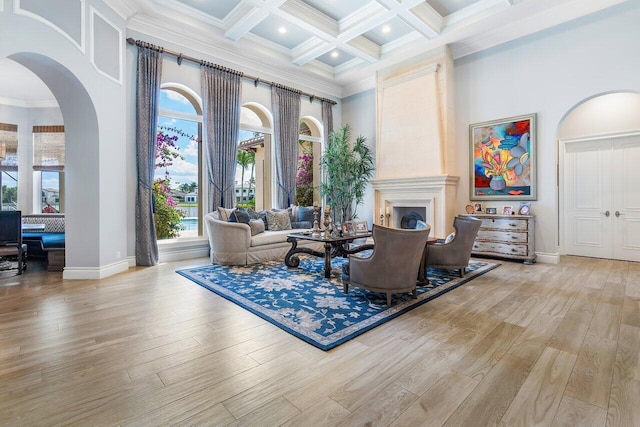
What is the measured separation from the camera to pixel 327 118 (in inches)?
340

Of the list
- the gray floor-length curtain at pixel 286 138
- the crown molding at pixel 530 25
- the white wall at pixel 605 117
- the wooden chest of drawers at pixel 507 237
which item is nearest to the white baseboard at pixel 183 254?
the gray floor-length curtain at pixel 286 138

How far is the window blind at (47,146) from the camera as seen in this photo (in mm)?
7094

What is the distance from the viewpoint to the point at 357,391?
189 cm

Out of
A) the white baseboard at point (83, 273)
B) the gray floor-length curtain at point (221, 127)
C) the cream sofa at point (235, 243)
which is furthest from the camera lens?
the gray floor-length curtain at point (221, 127)

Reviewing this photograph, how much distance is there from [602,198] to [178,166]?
8447mm

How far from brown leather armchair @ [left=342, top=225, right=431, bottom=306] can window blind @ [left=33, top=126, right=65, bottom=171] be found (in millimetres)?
7526

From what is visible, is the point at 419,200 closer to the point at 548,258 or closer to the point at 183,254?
the point at 548,258

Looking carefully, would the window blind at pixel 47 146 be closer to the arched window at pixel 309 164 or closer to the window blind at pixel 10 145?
the window blind at pixel 10 145

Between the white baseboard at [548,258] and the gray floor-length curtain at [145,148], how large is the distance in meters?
6.94

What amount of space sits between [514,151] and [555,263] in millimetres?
2188

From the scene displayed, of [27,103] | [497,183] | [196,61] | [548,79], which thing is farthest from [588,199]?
[27,103]

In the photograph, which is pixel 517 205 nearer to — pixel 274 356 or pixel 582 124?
pixel 582 124

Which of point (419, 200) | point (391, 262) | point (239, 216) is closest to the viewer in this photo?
point (391, 262)

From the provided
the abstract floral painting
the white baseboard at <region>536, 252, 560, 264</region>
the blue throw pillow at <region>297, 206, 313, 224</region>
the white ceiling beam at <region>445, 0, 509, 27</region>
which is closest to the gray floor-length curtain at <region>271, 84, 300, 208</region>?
the blue throw pillow at <region>297, 206, 313, 224</region>
